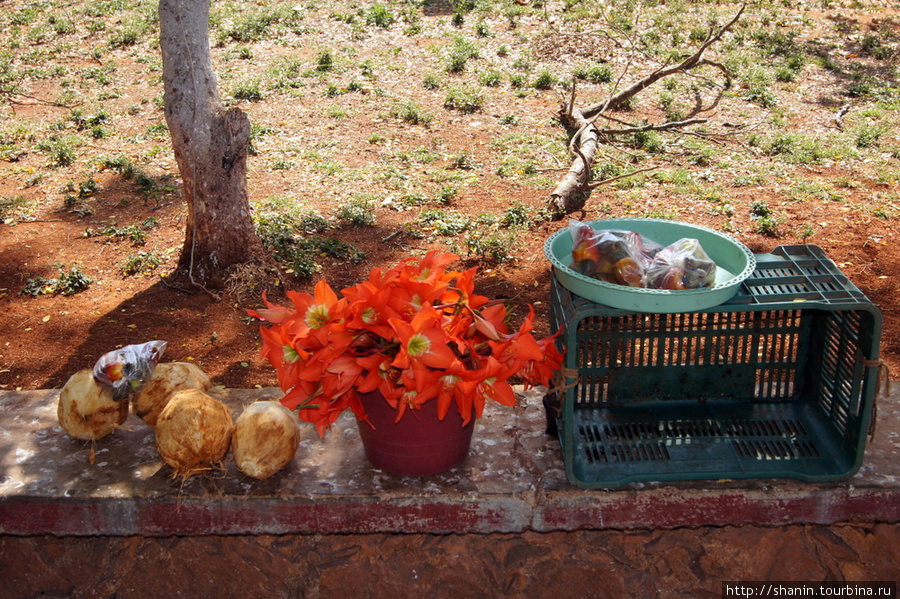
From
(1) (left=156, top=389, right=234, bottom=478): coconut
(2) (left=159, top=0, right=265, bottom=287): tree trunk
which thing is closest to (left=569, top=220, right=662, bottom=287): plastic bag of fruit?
(1) (left=156, top=389, right=234, bottom=478): coconut

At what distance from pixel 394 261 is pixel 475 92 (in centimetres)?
392

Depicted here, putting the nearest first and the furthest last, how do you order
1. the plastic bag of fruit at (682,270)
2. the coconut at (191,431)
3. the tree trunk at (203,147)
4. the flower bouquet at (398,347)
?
1. the flower bouquet at (398,347)
2. the plastic bag of fruit at (682,270)
3. the coconut at (191,431)
4. the tree trunk at (203,147)

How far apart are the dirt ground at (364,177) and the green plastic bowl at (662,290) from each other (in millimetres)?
1845

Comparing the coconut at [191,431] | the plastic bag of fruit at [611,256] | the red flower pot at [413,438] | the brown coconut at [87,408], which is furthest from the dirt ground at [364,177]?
the plastic bag of fruit at [611,256]

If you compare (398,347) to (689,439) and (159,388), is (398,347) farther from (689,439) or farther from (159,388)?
(689,439)

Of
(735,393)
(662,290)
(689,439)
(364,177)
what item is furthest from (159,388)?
(364,177)

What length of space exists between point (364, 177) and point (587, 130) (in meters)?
2.03

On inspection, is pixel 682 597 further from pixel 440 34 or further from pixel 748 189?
pixel 440 34

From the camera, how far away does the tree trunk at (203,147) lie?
4.78m

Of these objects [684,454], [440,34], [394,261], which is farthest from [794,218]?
[440,34]

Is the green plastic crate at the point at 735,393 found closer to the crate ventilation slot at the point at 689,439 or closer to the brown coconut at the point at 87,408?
the crate ventilation slot at the point at 689,439

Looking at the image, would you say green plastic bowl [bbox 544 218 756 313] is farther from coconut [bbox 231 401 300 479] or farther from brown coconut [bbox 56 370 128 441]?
brown coconut [bbox 56 370 128 441]

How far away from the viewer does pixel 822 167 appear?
23.1 ft

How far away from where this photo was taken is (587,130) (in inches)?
283
